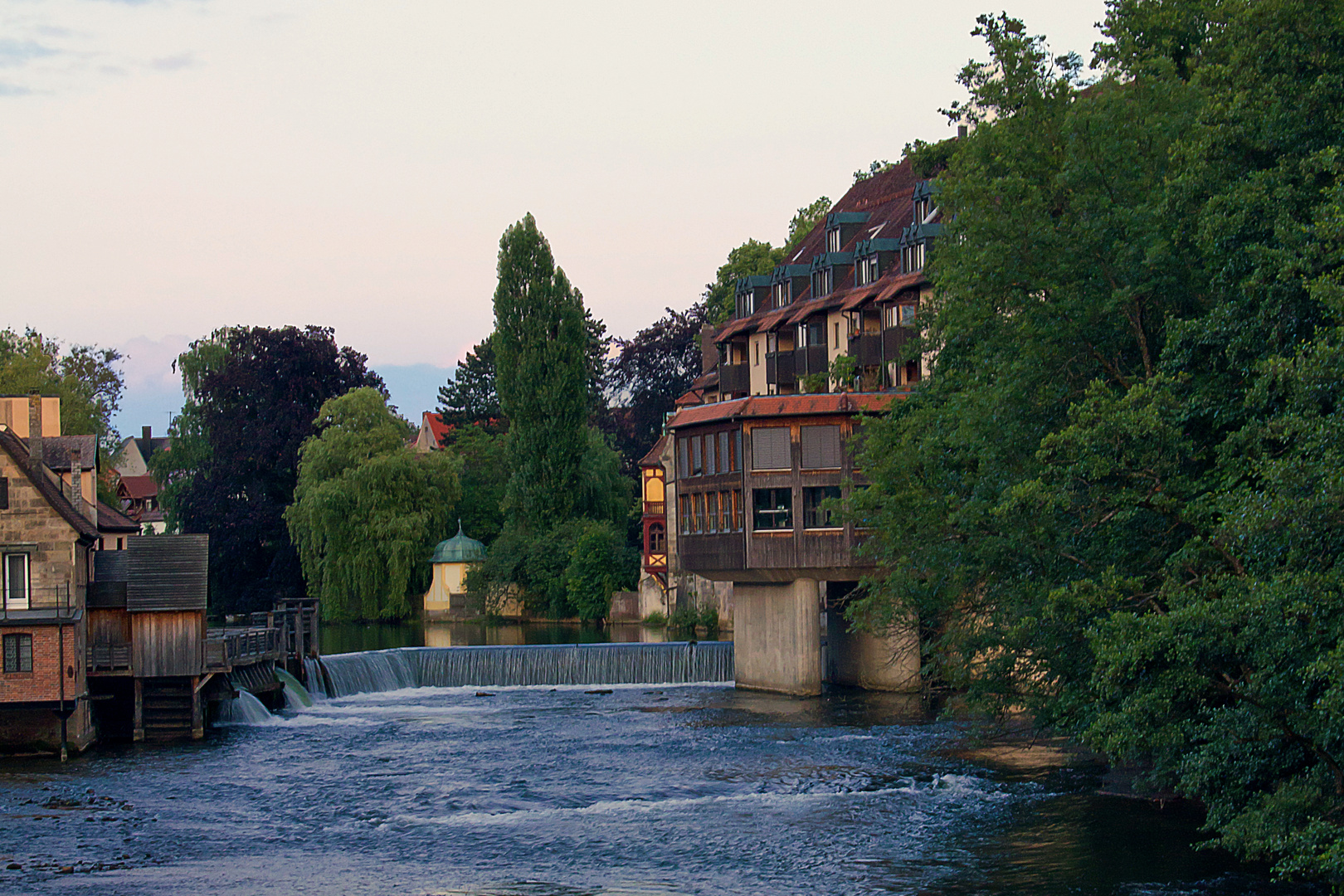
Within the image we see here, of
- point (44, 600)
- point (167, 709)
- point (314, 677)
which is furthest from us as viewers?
point (314, 677)

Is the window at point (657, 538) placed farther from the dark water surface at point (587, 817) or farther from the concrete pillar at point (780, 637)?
the dark water surface at point (587, 817)

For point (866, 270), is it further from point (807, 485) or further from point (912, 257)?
point (807, 485)

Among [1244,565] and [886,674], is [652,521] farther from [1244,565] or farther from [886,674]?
[1244,565]

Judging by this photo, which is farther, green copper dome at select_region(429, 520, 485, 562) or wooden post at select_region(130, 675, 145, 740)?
green copper dome at select_region(429, 520, 485, 562)

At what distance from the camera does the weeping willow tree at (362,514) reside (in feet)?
261

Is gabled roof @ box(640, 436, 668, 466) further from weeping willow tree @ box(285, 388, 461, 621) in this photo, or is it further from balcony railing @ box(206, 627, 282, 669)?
balcony railing @ box(206, 627, 282, 669)

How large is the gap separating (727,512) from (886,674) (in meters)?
7.21

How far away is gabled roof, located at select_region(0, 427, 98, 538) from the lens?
1502 inches

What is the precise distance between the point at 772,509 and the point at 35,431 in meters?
22.0

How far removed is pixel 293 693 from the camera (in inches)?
1804

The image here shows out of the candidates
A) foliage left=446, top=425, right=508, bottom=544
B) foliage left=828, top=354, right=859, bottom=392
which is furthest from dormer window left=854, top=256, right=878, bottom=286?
foliage left=446, top=425, right=508, bottom=544

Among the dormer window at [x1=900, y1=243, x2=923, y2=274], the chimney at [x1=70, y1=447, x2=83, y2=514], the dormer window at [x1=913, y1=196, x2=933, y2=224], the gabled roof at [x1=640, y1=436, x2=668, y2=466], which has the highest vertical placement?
the dormer window at [x1=913, y1=196, x2=933, y2=224]

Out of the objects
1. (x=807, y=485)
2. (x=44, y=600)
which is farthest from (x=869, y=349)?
(x=44, y=600)

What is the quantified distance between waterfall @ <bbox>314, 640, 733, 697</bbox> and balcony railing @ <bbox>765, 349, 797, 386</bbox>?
1245cm
